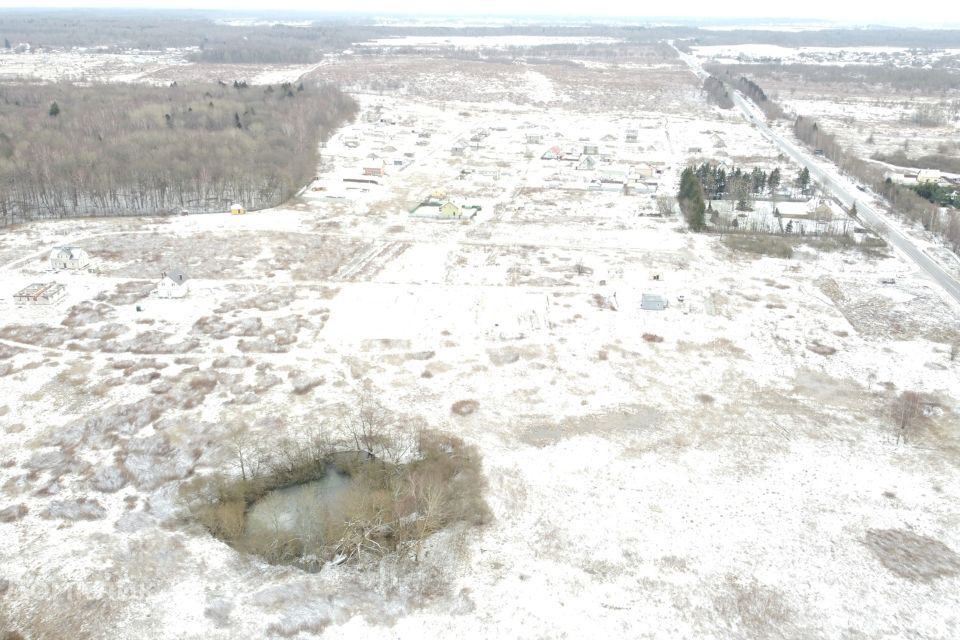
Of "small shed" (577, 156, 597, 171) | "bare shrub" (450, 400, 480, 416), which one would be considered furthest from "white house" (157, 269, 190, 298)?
"small shed" (577, 156, 597, 171)

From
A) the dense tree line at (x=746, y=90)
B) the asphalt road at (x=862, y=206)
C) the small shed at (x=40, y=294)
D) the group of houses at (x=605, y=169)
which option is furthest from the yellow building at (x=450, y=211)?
the dense tree line at (x=746, y=90)

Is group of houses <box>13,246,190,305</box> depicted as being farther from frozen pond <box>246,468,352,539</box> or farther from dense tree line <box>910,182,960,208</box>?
dense tree line <box>910,182,960,208</box>

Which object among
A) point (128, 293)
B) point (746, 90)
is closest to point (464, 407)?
point (128, 293)

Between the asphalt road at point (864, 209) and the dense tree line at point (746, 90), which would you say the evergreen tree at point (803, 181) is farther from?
the dense tree line at point (746, 90)

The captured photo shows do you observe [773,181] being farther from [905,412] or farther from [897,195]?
[905,412]

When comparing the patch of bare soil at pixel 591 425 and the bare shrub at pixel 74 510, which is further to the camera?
the patch of bare soil at pixel 591 425

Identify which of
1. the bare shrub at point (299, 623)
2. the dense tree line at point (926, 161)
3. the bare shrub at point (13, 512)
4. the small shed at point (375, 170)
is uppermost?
the dense tree line at point (926, 161)
